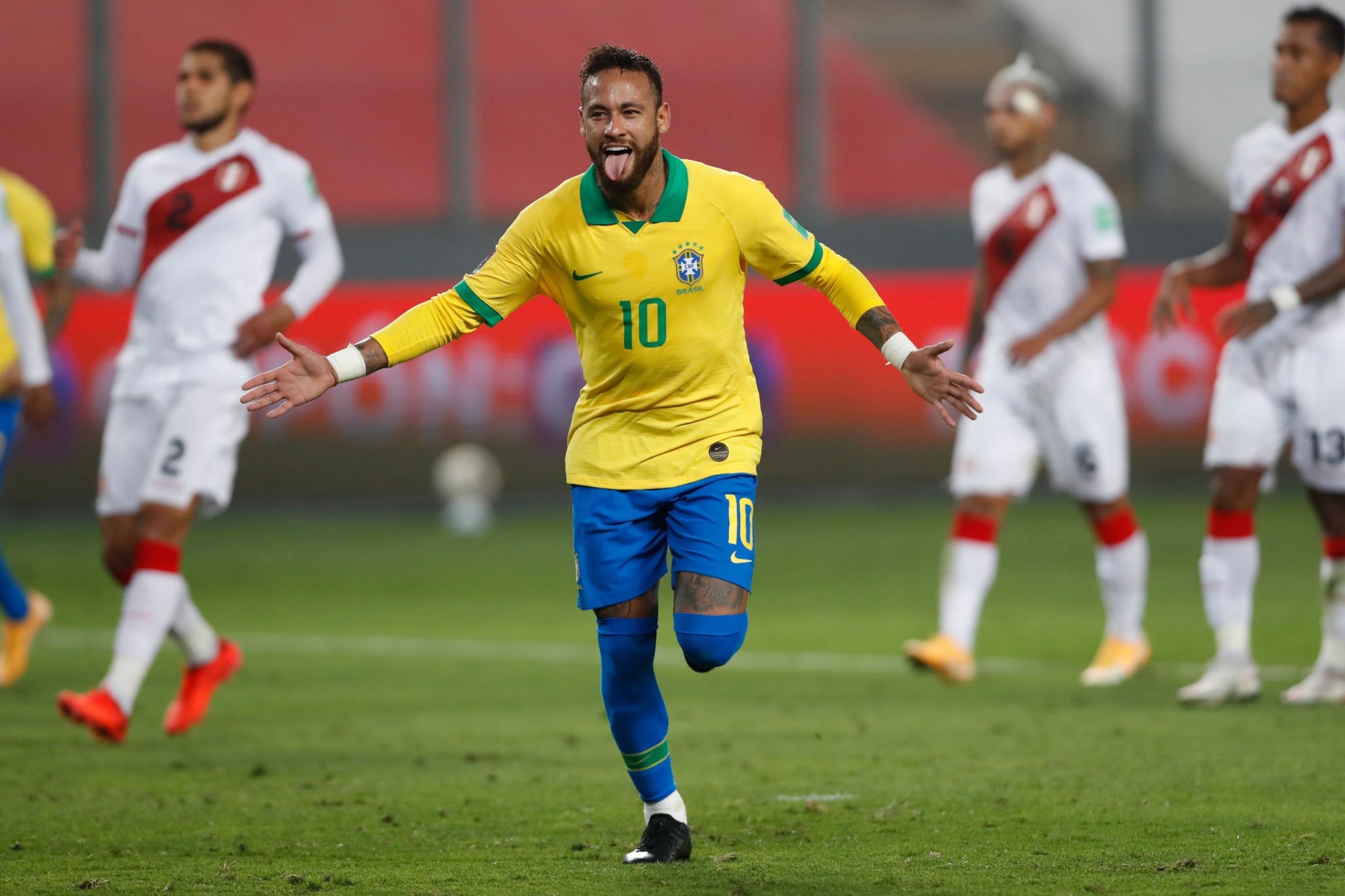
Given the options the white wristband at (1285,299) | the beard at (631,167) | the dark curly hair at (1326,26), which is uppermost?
the dark curly hair at (1326,26)

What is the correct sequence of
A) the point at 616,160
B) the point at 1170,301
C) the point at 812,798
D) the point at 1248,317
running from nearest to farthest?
the point at 616,160, the point at 812,798, the point at 1248,317, the point at 1170,301

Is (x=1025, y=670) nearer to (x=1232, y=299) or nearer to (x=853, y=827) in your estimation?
(x=853, y=827)

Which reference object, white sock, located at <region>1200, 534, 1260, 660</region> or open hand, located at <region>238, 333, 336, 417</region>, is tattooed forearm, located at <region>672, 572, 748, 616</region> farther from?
white sock, located at <region>1200, 534, 1260, 660</region>

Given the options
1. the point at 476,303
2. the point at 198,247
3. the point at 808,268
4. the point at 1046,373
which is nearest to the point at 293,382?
the point at 476,303

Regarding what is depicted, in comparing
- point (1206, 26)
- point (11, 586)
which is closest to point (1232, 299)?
point (1206, 26)

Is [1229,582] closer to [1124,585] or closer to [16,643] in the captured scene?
[1124,585]

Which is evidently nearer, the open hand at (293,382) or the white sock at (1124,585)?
the open hand at (293,382)

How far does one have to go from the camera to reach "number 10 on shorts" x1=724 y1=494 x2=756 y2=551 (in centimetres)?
502

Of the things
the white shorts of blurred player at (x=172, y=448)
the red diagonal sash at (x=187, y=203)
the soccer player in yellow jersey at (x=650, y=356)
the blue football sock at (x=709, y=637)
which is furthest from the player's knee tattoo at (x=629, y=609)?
the red diagonal sash at (x=187, y=203)

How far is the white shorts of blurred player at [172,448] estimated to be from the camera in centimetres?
723

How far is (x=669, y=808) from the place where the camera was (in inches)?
199

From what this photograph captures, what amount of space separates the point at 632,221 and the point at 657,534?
0.83 meters

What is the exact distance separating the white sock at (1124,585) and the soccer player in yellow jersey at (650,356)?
13.1 ft

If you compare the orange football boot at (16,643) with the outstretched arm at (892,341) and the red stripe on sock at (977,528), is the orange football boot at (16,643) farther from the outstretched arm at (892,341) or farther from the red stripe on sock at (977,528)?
the outstretched arm at (892,341)
